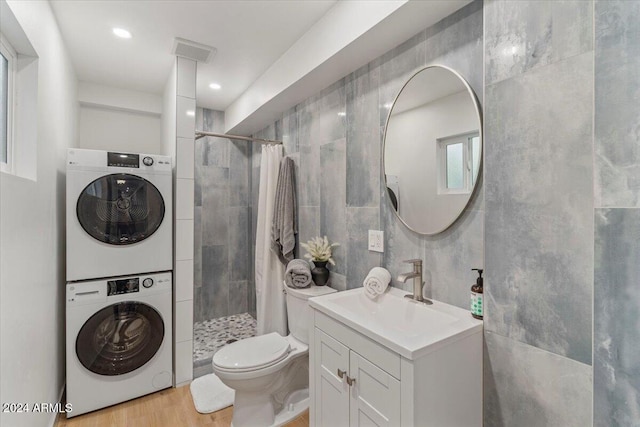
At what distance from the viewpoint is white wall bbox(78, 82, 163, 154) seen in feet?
10.1

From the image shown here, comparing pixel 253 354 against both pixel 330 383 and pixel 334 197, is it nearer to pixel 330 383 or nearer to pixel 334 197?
pixel 330 383

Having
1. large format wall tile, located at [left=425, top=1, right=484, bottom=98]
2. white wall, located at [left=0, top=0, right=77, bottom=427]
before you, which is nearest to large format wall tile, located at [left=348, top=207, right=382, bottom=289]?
large format wall tile, located at [left=425, top=1, right=484, bottom=98]

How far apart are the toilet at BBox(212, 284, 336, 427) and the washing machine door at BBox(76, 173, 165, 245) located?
1.09 metres

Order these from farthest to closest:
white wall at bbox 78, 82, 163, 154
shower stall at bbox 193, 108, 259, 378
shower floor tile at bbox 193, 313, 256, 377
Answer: shower stall at bbox 193, 108, 259, 378 < white wall at bbox 78, 82, 163, 154 < shower floor tile at bbox 193, 313, 256, 377

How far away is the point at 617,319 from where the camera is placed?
893mm

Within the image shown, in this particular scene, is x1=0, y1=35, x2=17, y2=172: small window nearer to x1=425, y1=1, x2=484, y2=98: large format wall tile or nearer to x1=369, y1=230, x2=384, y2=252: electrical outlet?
x1=369, y1=230, x2=384, y2=252: electrical outlet

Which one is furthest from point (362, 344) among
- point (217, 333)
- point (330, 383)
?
point (217, 333)

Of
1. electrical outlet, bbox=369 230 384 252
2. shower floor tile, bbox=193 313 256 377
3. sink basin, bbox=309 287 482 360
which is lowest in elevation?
shower floor tile, bbox=193 313 256 377

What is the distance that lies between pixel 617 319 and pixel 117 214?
2.67 metres

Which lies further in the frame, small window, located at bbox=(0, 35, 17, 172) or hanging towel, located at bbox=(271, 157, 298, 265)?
hanging towel, located at bbox=(271, 157, 298, 265)

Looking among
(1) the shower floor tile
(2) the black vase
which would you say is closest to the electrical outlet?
(2) the black vase

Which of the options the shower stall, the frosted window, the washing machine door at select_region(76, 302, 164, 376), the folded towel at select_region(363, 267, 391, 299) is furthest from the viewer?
the shower stall

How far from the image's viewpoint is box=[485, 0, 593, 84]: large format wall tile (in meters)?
0.98

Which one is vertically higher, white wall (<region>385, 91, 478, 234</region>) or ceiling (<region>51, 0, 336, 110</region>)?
ceiling (<region>51, 0, 336, 110</region>)
